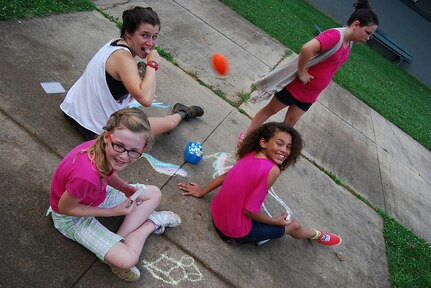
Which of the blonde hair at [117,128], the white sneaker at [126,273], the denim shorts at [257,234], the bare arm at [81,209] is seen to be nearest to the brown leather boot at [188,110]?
the denim shorts at [257,234]

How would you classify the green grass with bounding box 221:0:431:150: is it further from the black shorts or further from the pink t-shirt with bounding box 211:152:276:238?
the pink t-shirt with bounding box 211:152:276:238

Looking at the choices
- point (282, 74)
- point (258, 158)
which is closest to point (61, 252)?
point (258, 158)

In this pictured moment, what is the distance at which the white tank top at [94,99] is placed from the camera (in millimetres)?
2730

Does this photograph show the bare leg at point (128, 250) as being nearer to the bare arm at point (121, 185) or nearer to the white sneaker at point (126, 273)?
the white sneaker at point (126, 273)

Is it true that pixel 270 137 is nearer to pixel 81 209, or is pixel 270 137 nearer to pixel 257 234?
pixel 257 234

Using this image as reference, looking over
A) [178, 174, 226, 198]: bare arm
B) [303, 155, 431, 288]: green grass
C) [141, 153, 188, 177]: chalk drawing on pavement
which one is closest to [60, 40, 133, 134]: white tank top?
[141, 153, 188, 177]: chalk drawing on pavement

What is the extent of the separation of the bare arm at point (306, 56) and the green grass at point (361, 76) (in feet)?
13.9

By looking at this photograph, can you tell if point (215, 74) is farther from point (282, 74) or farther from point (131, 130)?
point (131, 130)

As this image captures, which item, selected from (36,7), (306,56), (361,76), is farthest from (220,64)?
(361,76)

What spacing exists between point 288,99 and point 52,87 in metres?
2.16

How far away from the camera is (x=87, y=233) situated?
219 centimetres

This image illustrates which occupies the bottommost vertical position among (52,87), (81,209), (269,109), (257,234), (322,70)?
(52,87)

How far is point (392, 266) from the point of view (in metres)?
3.58

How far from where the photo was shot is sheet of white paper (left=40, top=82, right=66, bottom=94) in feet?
10.7
